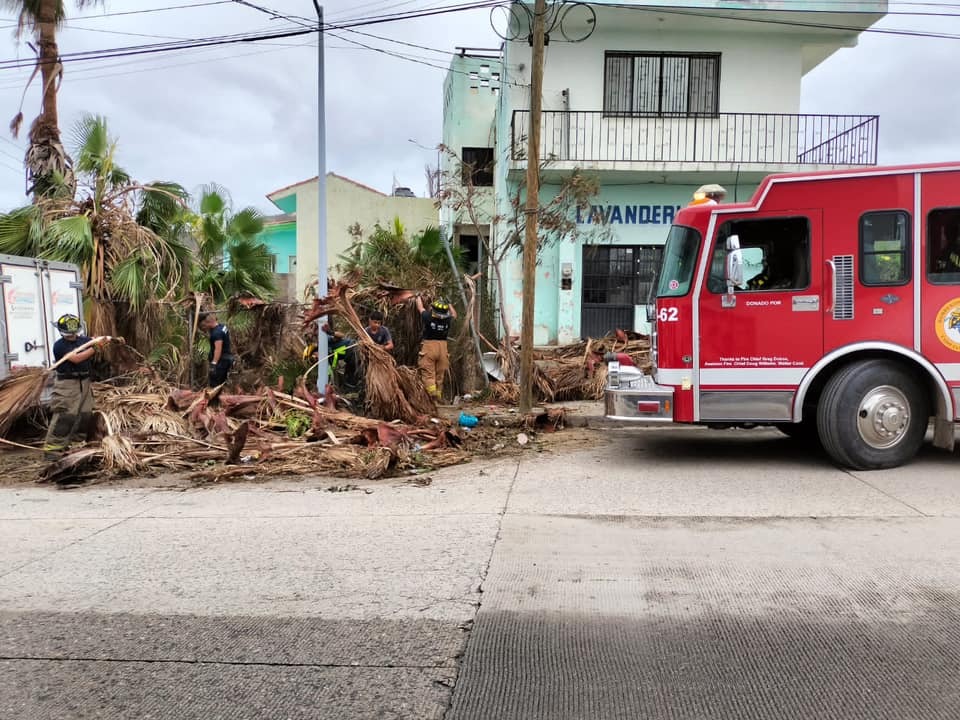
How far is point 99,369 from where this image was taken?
10961mm

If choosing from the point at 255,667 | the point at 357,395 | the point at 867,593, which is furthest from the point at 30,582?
the point at 357,395

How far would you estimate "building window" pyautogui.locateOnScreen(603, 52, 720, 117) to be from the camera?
16.3m

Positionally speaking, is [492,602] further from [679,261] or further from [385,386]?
[385,386]

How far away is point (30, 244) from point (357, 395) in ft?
20.7

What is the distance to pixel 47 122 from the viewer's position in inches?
545

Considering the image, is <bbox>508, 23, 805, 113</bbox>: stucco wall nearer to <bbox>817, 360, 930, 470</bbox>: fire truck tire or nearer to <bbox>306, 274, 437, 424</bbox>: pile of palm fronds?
<bbox>306, 274, 437, 424</bbox>: pile of palm fronds

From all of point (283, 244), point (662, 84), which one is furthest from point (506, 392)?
point (283, 244)

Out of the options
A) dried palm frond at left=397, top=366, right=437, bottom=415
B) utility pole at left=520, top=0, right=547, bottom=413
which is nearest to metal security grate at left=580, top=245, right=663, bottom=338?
utility pole at left=520, top=0, right=547, bottom=413

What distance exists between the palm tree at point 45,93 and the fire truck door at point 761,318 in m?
12.2

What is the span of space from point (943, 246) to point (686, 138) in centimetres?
993

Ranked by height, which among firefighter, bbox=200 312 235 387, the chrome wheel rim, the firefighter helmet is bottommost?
the chrome wheel rim

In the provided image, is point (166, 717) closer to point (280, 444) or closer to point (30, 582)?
point (30, 582)

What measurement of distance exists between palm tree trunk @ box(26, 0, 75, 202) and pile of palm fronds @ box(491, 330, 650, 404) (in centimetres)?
914

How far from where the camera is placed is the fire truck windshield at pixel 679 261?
7449 millimetres
